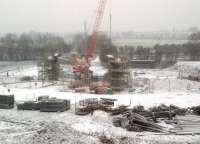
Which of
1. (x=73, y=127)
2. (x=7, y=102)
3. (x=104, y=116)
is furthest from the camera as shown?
(x=7, y=102)

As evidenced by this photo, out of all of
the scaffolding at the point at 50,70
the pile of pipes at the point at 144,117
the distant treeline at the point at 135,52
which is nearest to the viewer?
the pile of pipes at the point at 144,117

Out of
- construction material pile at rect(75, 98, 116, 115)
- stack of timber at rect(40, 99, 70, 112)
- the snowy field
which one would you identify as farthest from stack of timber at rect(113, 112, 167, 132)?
stack of timber at rect(40, 99, 70, 112)

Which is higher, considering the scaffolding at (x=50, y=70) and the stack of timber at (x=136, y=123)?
the scaffolding at (x=50, y=70)

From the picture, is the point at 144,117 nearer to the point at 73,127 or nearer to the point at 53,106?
the point at 73,127

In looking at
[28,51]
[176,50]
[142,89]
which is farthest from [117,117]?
[28,51]

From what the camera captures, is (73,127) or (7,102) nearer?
(73,127)

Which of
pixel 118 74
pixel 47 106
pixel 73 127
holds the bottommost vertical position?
pixel 73 127

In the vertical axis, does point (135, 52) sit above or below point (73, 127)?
above

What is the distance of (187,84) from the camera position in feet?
97.7

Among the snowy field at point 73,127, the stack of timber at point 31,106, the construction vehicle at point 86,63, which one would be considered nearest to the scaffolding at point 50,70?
the construction vehicle at point 86,63

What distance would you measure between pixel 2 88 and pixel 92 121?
14278 mm

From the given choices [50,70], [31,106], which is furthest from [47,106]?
[50,70]

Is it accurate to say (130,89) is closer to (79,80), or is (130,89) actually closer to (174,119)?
(79,80)

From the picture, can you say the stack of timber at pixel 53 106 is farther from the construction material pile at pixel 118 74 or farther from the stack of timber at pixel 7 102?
the construction material pile at pixel 118 74
